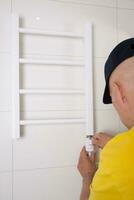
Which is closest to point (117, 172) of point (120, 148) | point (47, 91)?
point (120, 148)

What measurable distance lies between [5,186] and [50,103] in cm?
55

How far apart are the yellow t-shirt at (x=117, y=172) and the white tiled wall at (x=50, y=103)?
2.16 ft

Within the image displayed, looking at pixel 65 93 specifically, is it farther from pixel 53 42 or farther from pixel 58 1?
pixel 58 1

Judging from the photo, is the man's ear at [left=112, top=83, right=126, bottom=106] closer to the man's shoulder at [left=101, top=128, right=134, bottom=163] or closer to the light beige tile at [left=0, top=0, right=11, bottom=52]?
the man's shoulder at [left=101, top=128, right=134, bottom=163]

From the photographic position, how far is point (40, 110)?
151cm

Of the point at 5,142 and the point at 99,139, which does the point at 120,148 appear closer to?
the point at 99,139

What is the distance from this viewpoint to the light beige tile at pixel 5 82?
1450 millimetres

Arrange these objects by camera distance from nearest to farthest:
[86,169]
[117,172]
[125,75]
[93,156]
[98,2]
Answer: [117,172]
[125,75]
[86,169]
[93,156]
[98,2]

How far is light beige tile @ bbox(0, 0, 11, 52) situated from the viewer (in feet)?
4.78

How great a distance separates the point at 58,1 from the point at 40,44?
304 mm

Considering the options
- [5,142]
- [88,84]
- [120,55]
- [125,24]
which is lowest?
[5,142]

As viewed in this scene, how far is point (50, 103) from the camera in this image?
5.04 ft

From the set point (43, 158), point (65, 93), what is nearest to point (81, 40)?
point (65, 93)

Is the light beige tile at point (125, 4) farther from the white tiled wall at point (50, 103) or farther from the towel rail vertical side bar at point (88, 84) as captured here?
the towel rail vertical side bar at point (88, 84)
